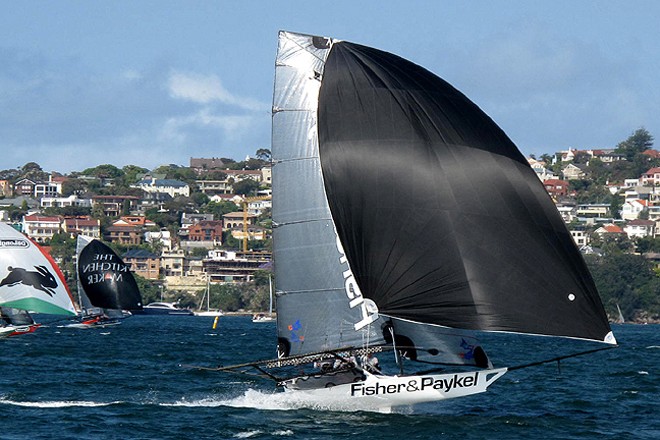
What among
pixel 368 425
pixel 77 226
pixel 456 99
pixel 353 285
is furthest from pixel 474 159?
pixel 77 226

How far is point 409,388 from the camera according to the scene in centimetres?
2541

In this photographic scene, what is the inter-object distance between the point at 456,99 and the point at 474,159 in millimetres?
1373

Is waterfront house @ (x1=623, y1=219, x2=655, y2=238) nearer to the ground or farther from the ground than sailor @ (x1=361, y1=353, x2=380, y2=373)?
farther from the ground

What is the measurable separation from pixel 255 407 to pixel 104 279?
44441 mm

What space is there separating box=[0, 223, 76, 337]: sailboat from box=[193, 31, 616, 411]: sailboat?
26.0m

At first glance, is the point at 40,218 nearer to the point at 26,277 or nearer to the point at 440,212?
the point at 26,277

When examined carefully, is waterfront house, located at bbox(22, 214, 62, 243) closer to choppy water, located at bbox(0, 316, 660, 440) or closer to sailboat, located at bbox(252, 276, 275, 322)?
sailboat, located at bbox(252, 276, 275, 322)

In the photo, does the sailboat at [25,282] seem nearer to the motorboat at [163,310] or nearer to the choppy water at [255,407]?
the choppy water at [255,407]

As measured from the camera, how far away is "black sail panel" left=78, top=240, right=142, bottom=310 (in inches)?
2795

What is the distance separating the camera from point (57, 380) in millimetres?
35156

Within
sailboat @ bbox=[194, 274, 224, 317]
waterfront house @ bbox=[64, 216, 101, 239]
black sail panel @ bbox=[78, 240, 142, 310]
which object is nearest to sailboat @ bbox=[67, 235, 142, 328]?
black sail panel @ bbox=[78, 240, 142, 310]

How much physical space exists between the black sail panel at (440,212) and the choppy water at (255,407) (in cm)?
233

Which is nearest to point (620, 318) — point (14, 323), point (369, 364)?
point (14, 323)

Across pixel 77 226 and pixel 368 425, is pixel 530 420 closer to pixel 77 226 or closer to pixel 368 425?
pixel 368 425
